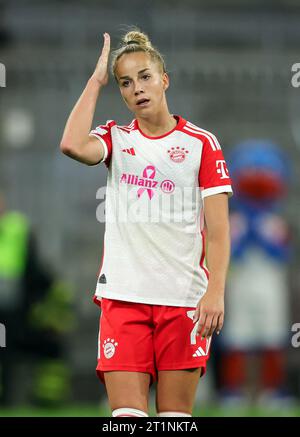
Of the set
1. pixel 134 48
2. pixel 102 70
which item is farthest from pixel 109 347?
pixel 134 48

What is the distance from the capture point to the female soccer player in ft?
16.7

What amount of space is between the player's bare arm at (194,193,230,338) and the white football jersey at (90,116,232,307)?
0.21 feet

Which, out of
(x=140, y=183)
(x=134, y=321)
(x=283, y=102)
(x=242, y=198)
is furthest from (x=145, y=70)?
(x=283, y=102)

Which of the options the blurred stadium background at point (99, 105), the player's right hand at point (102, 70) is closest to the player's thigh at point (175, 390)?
the player's right hand at point (102, 70)

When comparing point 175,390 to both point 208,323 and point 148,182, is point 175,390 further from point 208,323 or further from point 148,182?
point 148,182

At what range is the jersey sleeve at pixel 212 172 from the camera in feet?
16.7

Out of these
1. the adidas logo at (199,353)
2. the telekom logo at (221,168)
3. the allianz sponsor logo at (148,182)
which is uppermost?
Result: the telekom logo at (221,168)

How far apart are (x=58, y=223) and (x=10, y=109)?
4.50 feet

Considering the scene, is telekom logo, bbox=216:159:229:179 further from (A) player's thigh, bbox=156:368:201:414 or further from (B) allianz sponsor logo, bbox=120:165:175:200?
(A) player's thigh, bbox=156:368:201:414

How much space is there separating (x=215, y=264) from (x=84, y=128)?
0.78 metres

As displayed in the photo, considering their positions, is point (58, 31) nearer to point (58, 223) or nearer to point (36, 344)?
point (58, 223)

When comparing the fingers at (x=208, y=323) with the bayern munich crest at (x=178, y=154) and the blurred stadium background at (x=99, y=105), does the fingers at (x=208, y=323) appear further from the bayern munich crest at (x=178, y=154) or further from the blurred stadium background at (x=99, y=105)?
the blurred stadium background at (x=99, y=105)

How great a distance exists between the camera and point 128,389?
5.02 m

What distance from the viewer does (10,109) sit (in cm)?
1232
